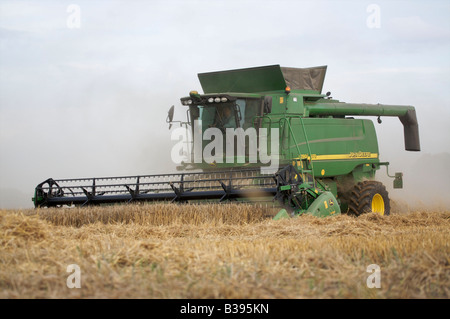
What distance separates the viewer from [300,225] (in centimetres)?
784

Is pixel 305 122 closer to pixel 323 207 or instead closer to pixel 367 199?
pixel 367 199

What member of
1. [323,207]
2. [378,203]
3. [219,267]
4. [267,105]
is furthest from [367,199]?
[219,267]

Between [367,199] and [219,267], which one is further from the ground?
[367,199]

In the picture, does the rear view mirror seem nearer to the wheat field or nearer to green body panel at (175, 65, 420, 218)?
green body panel at (175, 65, 420, 218)

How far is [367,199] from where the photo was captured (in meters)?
10.9

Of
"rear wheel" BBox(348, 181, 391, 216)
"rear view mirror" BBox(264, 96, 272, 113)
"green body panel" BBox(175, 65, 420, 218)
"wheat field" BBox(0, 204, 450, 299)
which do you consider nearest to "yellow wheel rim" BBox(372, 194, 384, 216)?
"rear wheel" BBox(348, 181, 391, 216)

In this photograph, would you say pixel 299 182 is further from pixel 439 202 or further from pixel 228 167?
pixel 439 202

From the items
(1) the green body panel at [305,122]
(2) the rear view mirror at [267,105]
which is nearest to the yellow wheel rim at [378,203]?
(1) the green body panel at [305,122]

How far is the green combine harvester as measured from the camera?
9.25m

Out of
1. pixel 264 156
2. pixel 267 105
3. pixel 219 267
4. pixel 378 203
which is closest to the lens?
pixel 219 267

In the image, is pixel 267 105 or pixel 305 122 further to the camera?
pixel 305 122

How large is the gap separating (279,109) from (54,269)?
687 cm

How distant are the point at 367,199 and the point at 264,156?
2470mm

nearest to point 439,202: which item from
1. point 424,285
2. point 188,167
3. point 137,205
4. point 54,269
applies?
point 188,167
